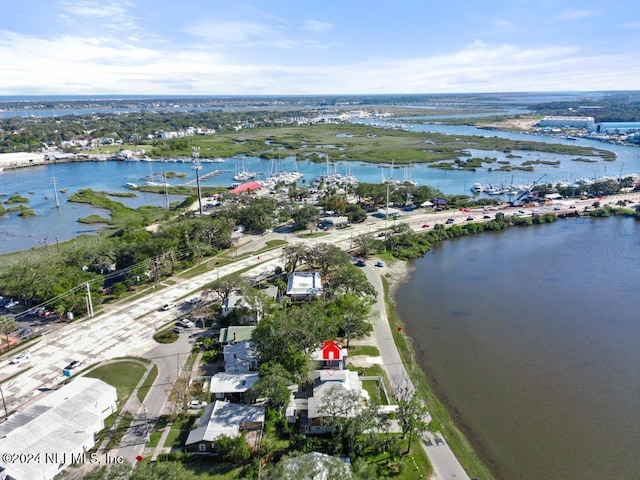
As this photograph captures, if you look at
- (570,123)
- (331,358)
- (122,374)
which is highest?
(570,123)

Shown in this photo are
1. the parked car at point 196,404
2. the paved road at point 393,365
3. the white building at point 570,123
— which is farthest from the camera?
the white building at point 570,123

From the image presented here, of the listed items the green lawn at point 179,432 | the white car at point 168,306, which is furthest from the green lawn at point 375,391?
the white car at point 168,306

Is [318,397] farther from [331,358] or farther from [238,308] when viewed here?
[238,308]

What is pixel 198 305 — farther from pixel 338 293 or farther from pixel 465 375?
pixel 465 375

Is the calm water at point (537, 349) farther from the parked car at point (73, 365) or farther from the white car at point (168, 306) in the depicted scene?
the parked car at point (73, 365)

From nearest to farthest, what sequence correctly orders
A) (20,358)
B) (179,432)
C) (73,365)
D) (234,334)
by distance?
(179,432), (73,365), (20,358), (234,334)

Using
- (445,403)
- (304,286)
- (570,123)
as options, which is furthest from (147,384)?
(570,123)
